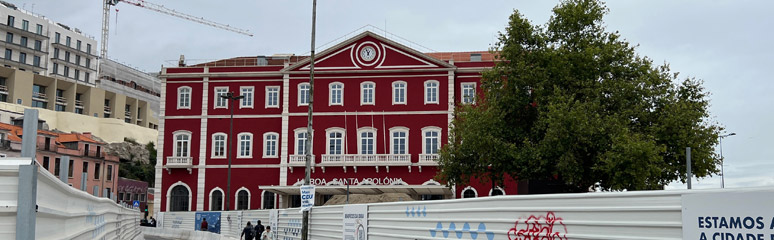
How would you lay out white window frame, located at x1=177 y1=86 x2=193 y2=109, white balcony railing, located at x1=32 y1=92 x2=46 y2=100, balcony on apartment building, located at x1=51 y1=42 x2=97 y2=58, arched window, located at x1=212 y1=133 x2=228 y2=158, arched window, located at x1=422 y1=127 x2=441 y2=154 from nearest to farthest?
arched window, located at x1=422 y1=127 x2=441 y2=154
arched window, located at x1=212 y1=133 x2=228 y2=158
white window frame, located at x1=177 y1=86 x2=193 y2=109
white balcony railing, located at x1=32 y1=92 x2=46 y2=100
balcony on apartment building, located at x1=51 y1=42 x2=97 y2=58

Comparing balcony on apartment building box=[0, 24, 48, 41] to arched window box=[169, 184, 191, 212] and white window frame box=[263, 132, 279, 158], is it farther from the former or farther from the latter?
white window frame box=[263, 132, 279, 158]

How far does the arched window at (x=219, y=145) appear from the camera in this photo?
6006cm

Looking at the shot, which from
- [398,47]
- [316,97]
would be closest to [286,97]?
[316,97]

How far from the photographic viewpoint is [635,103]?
37188 mm

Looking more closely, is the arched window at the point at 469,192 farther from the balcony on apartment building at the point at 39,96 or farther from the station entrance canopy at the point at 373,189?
the balcony on apartment building at the point at 39,96

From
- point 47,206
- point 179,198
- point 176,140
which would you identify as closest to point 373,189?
point 179,198

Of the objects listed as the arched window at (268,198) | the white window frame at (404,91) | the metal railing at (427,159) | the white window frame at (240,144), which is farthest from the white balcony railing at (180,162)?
the metal railing at (427,159)

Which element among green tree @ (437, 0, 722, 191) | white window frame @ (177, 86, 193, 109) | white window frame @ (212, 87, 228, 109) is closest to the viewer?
green tree @ (437, 0, 722, 191)

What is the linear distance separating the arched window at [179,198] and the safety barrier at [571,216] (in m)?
45.9

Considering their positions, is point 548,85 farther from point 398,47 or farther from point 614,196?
point 614,196

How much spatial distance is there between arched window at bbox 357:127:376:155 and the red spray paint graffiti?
155 ft

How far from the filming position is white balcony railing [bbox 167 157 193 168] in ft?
196

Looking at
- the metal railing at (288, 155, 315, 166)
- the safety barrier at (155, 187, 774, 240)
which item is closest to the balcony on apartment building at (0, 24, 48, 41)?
the metal railing at (288, 155, 315, 166)

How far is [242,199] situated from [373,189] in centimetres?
1118
